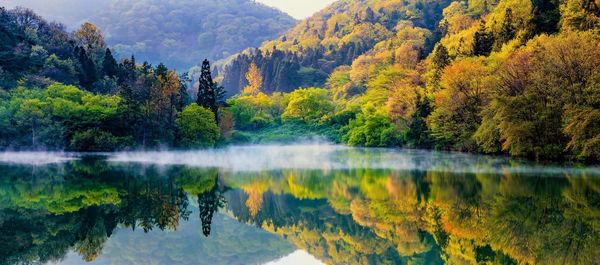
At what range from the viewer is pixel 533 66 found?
35531 millimetres

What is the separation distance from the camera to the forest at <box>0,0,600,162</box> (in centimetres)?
3369

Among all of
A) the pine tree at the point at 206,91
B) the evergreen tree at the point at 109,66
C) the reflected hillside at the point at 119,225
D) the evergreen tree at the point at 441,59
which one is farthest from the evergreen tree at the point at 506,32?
the evergreen tree at the point at 109,66

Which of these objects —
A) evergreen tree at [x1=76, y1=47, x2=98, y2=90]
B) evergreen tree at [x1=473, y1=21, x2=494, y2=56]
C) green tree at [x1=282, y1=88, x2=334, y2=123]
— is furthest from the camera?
green tree at [x1=282, y1=88, x2=334, y2=123]

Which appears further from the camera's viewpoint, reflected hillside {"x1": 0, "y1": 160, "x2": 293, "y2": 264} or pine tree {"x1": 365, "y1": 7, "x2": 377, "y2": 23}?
pine tree {"x1": 365, "y1": 7, "x2": 377, "y2": 23}

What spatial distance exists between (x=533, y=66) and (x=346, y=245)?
28210mm

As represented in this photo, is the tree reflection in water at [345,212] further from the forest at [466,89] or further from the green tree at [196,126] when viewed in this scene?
the green tree at [196,126]

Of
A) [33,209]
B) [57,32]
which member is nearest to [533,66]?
[33,209]

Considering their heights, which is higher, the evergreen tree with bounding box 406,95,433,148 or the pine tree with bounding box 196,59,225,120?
the pine tree with bounding box 196,59,225,120

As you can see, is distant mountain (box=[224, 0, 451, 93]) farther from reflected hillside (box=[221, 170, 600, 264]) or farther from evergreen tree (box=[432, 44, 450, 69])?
reflected hillside (box=[221, 170, 600, 264])

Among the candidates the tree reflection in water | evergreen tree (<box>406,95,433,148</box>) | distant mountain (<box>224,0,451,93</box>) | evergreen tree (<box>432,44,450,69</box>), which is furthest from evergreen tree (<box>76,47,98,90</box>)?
distant mountain (<box>224,0,451,93</box>)

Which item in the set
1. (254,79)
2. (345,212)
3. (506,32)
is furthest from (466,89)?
(254,79)

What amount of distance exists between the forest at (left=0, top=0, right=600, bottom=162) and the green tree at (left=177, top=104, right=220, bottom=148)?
0.10m

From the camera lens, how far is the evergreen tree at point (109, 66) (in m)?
59.4

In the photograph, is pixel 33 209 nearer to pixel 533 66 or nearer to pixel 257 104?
pixel 533 66
